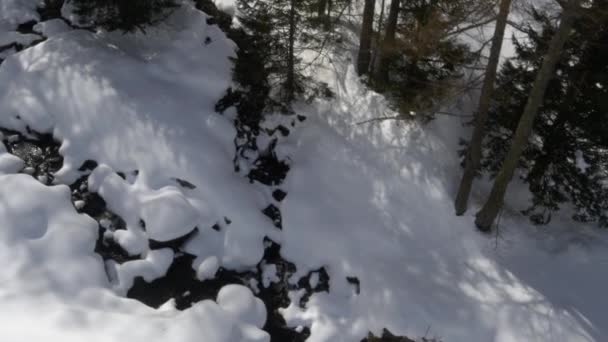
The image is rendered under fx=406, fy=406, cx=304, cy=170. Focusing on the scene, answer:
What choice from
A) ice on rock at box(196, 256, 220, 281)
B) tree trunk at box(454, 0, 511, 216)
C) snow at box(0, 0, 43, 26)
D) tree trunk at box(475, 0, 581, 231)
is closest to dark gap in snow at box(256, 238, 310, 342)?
ice on rock at box(196, 256, 220, 281)

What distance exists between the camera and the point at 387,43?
10.4 meters

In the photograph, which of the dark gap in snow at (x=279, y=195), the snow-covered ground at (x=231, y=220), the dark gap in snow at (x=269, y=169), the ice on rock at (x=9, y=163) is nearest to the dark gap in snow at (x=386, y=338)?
the snow-covered ground at (x=231, y=220)

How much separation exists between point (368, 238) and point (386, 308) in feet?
5.67

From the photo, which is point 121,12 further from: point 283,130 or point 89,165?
point 283,130

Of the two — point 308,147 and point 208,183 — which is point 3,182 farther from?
point 308,147

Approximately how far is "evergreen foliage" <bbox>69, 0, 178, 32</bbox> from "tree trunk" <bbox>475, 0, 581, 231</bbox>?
8.73 metres

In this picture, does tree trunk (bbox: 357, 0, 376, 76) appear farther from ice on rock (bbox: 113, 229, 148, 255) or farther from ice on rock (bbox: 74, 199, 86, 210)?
ice on rock (bbox: 74, 199, 86, 210)

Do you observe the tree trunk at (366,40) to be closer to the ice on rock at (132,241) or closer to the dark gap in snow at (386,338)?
the dark gap in snow at (386,338)

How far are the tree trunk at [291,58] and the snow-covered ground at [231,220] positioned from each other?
106 centimetres

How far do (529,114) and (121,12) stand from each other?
30.9ft

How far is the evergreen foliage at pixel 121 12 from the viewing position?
9.78 metres

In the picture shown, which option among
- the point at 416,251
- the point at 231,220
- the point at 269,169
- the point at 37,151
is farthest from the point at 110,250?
the point at 416,251

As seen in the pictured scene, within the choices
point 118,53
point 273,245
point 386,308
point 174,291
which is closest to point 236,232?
point 273,245

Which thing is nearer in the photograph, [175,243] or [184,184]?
[175,243]
